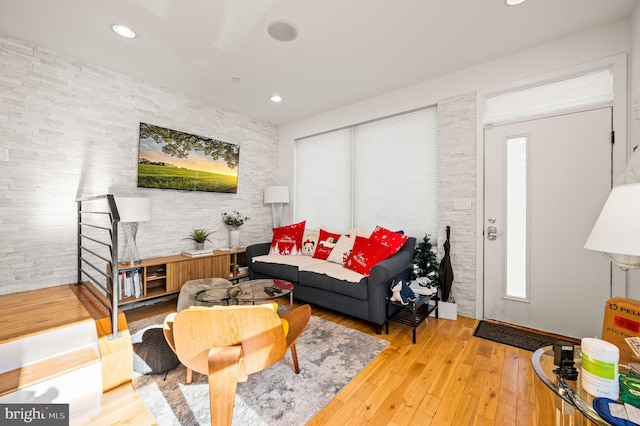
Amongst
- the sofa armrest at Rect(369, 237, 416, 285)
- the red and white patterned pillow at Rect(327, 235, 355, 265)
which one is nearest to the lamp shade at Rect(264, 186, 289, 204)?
the red and white patterned pillow at Rect(327, 235, 355, 265)

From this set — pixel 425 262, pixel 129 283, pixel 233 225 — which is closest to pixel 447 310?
pixel 425 262

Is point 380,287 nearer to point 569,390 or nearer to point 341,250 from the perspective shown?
point 341,250

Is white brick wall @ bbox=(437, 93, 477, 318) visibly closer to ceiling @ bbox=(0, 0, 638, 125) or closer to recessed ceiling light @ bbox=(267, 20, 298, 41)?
ceiling @ bbox=(0, 0, 638, 125)

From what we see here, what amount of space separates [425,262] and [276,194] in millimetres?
2598

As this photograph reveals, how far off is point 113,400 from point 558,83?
4.33 meters

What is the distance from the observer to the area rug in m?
1.52

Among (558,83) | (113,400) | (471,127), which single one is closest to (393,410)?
(113,400)

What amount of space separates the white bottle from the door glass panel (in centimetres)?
201

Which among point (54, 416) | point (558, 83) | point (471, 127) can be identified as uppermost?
point (558, 83)

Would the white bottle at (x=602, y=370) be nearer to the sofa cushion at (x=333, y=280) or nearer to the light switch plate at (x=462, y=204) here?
the sofa cushion at (x=333, y=280)

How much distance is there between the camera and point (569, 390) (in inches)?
39.0

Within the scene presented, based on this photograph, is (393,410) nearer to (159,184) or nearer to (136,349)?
(136,349)

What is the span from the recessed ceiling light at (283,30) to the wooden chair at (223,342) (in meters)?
2.27

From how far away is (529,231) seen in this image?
8.59ft
